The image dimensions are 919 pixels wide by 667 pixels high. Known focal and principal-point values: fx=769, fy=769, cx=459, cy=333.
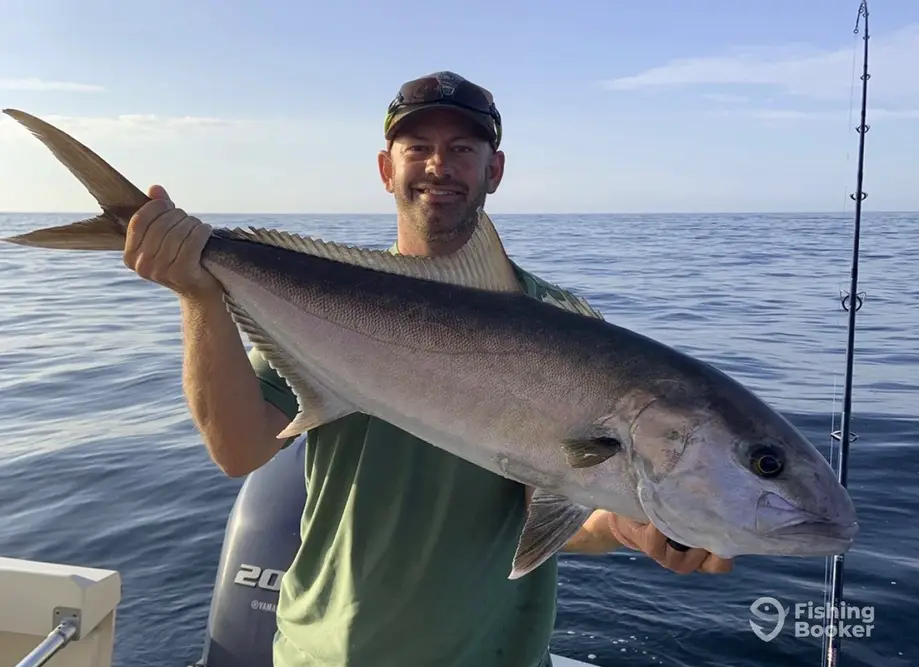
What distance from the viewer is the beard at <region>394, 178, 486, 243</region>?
321 cm

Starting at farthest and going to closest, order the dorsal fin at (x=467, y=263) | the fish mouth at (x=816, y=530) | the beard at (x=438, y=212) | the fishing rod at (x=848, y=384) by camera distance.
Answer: the fishing rod at (x=848, y=384) < the beard at (x=438, y=212) < the dorsal fin at (x=467, y=263) < the fish mouth at (x=816, y=530)

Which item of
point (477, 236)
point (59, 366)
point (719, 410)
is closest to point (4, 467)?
point (59, 366)

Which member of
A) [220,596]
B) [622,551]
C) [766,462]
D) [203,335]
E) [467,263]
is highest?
[467,263]

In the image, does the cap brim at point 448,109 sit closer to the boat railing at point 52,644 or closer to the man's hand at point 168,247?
the man's hand at point 168,247

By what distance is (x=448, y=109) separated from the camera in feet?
10.9

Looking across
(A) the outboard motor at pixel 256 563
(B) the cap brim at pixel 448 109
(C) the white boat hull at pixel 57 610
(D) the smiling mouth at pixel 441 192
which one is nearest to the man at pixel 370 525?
(D) the smiling mouth at pixel 441 192

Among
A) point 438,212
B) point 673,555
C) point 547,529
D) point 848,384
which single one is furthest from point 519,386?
point 848,384

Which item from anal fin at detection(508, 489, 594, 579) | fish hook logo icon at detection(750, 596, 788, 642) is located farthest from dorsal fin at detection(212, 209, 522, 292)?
fish hook logo icon at detection(750, 596, 788, 642)

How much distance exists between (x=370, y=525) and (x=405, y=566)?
18 cm

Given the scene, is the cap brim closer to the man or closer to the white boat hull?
the man

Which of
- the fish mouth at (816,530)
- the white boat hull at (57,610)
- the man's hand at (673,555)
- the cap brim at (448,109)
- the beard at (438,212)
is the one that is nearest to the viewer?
the fish mouth at (816,530)

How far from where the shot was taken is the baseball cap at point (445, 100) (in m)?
3.31

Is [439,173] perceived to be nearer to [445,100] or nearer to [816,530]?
[445,100]

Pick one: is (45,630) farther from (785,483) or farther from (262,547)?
(785,483)
